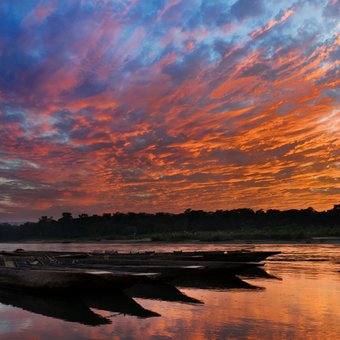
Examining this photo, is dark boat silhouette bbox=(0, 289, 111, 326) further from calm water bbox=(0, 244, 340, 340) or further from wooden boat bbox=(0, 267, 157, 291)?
wooden boat bbox=(0, 267, 157, 291)

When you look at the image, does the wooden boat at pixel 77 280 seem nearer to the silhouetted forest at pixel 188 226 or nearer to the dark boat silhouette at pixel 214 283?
the dark boat silhouette at pixel 214 283

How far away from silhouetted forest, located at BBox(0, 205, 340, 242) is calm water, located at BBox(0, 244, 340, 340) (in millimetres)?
61251

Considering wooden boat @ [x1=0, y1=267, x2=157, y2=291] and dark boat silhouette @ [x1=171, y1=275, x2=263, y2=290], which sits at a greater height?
wooden boat @ [x1=0, y1=267, x2=157, y2=291]

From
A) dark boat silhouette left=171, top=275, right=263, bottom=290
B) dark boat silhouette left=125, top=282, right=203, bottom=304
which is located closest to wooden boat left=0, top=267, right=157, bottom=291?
dark boat silhouette left=125, top=282, right=203, bottom=304

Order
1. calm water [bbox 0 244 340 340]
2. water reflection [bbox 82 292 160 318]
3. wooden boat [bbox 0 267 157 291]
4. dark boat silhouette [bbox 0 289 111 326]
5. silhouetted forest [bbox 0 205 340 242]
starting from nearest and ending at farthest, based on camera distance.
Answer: calm water [bbox 0 244 340 340]
dark boat silhouette [bbox 0 289 111 326]
water reflection [bbox 82 292 160 318]
wooden boat [bbox 0 267 157 291]
silhouetted forest [bbox 0 205 340 242]

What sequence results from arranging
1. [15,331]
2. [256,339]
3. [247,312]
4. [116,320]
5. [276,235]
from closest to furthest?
1. [256,339]
2. [15,331]
3. [116,320]
4. [247,312]
5. [276,235]

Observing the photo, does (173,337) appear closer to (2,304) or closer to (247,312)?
(247,312)

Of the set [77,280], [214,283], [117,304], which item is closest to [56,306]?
[77,280]

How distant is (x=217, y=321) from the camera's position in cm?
1229

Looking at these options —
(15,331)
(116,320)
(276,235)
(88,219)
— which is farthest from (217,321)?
(88,219)

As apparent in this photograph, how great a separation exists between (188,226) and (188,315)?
114 metres

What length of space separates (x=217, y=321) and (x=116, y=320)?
121 inches

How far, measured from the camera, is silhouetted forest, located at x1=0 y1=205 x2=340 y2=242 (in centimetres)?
8964

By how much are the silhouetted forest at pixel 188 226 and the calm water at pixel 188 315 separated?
61251mm
